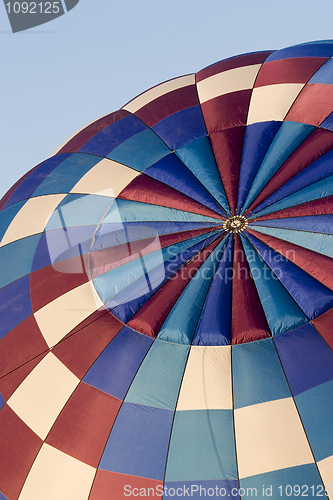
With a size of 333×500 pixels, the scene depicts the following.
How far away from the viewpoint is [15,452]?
4.87m

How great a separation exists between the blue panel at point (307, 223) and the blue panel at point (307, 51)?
8.44ft

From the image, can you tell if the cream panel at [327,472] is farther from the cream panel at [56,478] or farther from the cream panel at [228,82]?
the cream panel at [228,82]

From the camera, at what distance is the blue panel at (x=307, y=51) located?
6270mm

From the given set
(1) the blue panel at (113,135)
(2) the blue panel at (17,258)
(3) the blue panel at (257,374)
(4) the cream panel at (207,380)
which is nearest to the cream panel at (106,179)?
(1) the blue panel at (113,135)

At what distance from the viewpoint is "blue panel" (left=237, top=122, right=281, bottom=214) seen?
18.0 feet

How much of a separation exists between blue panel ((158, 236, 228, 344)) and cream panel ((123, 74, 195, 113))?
108 inches

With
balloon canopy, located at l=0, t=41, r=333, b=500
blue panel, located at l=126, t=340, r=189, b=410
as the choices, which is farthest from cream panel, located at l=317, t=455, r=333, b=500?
blue panel, located at l=126, t=340, r=189, b=410

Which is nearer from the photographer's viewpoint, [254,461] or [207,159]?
[254,461]

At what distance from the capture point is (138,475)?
4422mm

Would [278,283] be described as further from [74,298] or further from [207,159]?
[74,298]

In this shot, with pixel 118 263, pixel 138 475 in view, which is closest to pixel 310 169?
pixel 118 263

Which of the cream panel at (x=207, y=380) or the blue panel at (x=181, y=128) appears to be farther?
the blue panel at (x=181, y=128)

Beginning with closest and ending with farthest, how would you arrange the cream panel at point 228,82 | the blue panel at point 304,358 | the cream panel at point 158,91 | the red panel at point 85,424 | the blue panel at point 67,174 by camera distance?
the blue panel at point 304,358 < the red panel at point 85,424 < the blue panel at point 67,174 < the cream panel at point 228,82 < the cream panel at point 158,91

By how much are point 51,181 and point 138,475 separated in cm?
392
